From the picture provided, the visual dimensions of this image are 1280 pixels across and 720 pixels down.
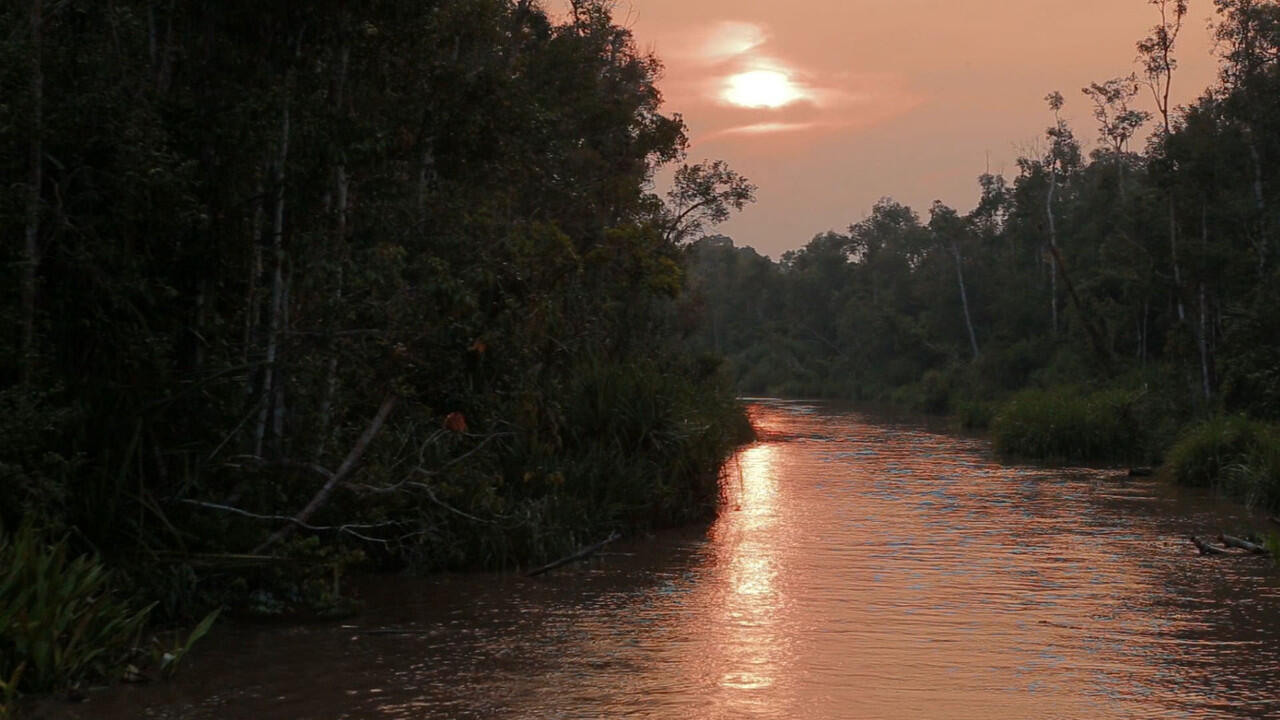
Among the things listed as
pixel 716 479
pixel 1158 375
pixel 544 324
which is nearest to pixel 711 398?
pixel 716 479

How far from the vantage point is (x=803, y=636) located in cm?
1119

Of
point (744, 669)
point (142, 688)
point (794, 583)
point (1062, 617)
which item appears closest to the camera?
point (142, 688)

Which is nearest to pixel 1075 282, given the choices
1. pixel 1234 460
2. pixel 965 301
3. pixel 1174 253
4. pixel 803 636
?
pixel 965 301

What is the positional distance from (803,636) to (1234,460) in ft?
46.2

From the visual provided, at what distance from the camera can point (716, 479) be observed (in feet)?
60.1

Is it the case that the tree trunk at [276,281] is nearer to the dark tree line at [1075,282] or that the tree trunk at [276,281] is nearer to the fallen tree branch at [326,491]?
the fallen tree branch at [326,491]

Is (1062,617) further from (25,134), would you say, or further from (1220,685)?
(25,134)

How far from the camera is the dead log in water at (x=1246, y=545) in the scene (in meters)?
15.1

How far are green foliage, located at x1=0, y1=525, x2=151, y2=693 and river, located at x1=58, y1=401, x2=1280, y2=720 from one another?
0.28 meters

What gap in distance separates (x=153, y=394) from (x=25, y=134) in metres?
2.12

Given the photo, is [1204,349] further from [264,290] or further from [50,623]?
[50,623]

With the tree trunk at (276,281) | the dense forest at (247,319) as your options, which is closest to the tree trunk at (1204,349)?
the dense forest at (247,319)

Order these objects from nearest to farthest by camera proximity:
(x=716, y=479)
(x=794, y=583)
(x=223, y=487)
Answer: (x=223, y=487) → (x=794, y=583) → (x=716, y=479)

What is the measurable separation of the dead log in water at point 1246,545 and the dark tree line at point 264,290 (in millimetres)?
7589
